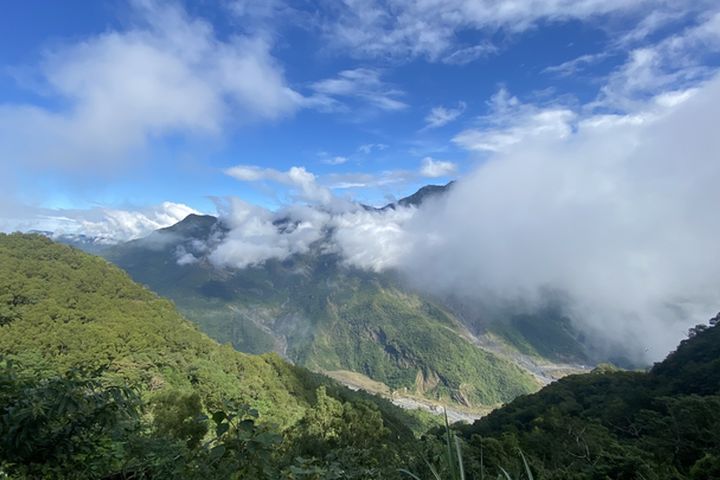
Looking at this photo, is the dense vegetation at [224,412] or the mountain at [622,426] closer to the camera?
the dense vegetation at [224,412]

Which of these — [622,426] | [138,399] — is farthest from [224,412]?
[622,426]

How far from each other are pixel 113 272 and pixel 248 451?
120 m

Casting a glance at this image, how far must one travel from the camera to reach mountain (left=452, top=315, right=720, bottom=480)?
22.8 meters

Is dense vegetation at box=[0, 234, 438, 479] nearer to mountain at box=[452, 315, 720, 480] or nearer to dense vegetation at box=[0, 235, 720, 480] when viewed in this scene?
dense vegetation at box=[0, 235, 720, 480]

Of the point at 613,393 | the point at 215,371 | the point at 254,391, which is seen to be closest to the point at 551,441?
the point at 613,393

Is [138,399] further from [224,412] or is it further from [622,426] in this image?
[622,426]

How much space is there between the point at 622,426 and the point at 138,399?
2587 inches

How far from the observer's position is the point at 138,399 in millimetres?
5156

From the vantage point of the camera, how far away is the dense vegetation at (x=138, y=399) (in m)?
4.50

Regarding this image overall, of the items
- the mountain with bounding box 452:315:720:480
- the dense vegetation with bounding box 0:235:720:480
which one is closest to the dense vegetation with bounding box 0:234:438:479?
the dense vegetation with bounding box 0:235:720:480

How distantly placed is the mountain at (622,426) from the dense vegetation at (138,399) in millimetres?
2936

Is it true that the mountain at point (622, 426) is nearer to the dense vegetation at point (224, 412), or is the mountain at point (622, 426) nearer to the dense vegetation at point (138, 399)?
the dense vegetation at point (224, 412)

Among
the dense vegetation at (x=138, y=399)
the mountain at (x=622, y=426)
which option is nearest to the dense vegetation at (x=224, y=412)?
the dense vegetation at (x=138, y=399)

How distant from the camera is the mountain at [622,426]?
74.7 ft
